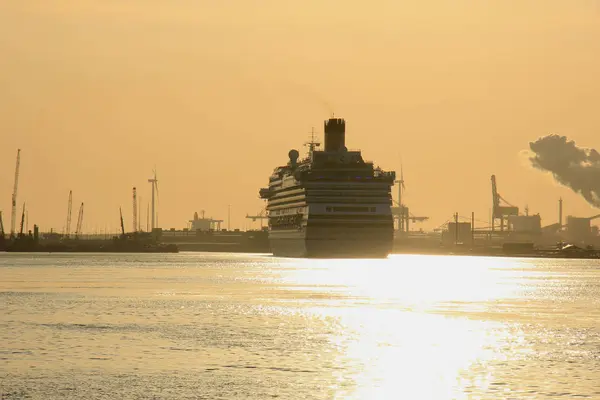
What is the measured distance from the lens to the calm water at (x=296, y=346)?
145 ft

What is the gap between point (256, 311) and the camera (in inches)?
3221

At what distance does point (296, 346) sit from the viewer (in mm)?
57156

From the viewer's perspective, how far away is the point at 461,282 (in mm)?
139250

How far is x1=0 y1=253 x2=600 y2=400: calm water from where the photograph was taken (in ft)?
145

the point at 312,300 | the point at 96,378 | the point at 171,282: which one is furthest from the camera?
the point at 171,282

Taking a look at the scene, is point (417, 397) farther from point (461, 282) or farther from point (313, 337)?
point (461, 282)

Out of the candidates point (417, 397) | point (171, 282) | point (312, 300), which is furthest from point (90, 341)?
point (171, 282)

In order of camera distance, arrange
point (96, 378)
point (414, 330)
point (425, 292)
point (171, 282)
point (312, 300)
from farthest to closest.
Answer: point (171, 282) → point (425, 292) → point (312, 300) → point (414, 330) → point (96, 378)

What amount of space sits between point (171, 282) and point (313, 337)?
70895 mm

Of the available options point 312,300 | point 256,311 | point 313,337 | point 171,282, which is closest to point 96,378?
point 313,337

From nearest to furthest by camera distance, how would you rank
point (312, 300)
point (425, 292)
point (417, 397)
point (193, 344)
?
1. point (417, 397)
2. point (193, 344)
3. point (312, 300)
4. point (425, 292)

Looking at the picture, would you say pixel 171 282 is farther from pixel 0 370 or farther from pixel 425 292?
pixel 0 370

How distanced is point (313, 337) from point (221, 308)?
23482 millimetres

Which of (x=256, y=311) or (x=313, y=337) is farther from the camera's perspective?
(x=256, y=311)
